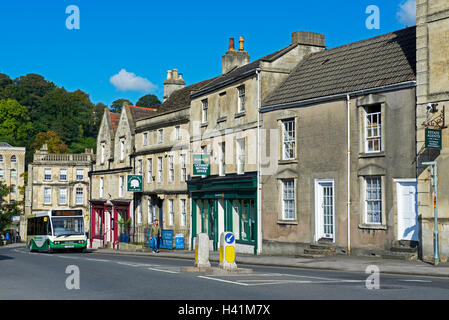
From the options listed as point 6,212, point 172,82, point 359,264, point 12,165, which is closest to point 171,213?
point 172,82

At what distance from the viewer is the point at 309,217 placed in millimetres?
28688

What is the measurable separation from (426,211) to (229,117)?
14670 mm

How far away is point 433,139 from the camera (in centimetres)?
2245

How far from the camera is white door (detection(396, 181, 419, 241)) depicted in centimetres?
2409

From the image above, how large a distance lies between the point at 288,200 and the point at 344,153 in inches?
175

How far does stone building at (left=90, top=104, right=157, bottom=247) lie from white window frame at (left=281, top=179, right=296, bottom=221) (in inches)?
702

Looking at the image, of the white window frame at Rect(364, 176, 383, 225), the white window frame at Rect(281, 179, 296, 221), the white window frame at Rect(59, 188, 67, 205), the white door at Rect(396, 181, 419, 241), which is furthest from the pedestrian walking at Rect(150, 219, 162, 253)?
the white window frame at Rect(59, 188, 67, 205)

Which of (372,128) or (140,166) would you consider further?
(140,166)

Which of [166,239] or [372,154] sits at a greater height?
[372,154]

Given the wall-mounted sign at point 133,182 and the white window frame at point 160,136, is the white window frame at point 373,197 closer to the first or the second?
the white window frame at point 160,136

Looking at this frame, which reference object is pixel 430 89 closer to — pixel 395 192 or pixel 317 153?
pixel 395 192

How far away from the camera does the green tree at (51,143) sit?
114m

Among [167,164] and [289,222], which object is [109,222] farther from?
[289,222]

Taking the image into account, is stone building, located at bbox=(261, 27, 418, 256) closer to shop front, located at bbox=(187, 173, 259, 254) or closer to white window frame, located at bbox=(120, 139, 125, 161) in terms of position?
shop front, located at bbox=(187, 173, 259, 254)
